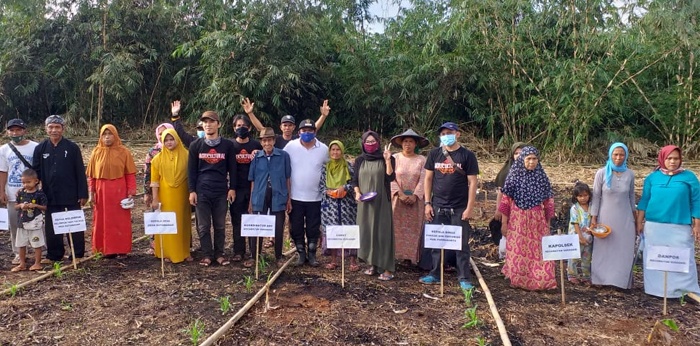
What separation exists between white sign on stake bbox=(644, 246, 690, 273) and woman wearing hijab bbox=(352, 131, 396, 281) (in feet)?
6.50

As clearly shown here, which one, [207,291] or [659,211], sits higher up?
[659,211]

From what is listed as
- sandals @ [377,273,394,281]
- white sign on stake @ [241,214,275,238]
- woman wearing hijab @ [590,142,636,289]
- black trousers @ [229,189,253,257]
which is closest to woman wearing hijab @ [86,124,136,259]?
black trousers @ [229,189,253,257]

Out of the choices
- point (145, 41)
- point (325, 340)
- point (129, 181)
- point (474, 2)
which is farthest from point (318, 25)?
point (325, 340)

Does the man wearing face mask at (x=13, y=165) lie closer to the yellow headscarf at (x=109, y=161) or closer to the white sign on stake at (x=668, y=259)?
the yellow headscarf at (x=109, y=161)

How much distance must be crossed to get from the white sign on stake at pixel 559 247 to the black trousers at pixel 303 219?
6.47ft

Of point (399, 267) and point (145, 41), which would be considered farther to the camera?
point (145, 41)

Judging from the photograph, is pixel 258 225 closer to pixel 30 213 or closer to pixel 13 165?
pixel 30 213

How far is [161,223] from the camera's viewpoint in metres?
4.54

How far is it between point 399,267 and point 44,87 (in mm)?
10636

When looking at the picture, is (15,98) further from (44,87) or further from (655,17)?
(655,17)

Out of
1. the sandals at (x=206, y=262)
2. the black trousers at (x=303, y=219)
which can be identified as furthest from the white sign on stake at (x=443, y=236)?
the sandals at (x=206, y=262)

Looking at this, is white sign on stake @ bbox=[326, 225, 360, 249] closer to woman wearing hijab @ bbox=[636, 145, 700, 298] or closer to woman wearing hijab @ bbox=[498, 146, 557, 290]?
woman wearing hijab @ bbox=[498, 146, 557, 290]

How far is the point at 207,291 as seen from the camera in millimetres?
4227

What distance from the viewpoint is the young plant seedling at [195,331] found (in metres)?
3.25
